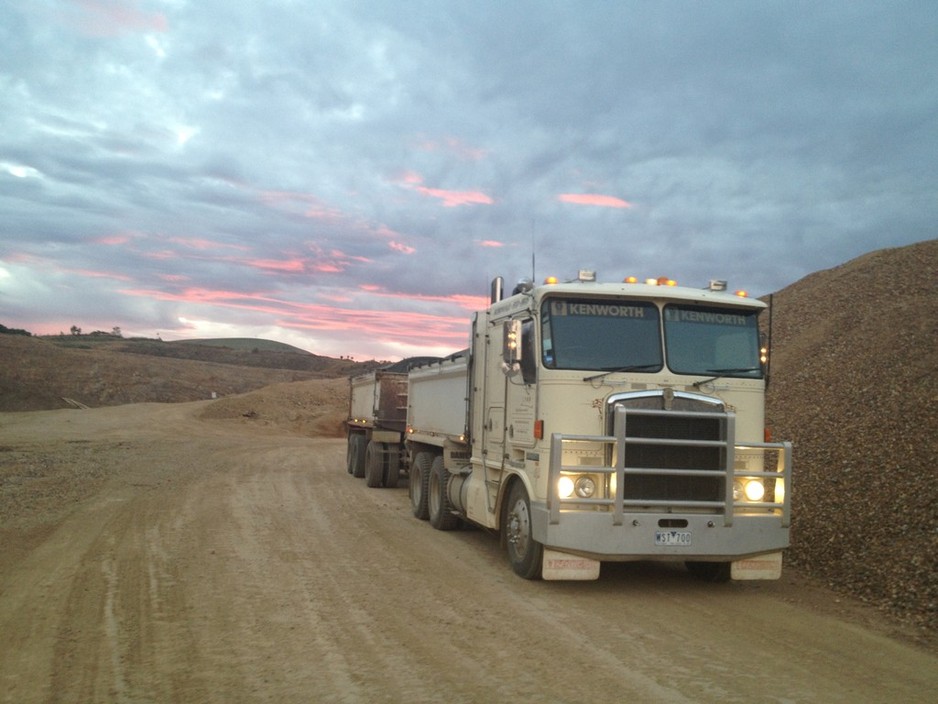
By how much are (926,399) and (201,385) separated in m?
55.4

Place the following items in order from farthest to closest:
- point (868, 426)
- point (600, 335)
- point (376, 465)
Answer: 1. point (376, 465)
2. point (868, 426)
3. point (600, 335)

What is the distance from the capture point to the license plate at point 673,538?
7.75 metres

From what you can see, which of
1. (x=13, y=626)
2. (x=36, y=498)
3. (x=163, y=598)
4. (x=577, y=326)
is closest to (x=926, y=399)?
(x=577, y=326)

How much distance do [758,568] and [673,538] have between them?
117 cm

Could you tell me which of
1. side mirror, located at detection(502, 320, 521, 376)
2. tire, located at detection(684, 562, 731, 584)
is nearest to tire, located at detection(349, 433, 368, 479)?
side mirror, located at detection(502, 320, 521, 376)

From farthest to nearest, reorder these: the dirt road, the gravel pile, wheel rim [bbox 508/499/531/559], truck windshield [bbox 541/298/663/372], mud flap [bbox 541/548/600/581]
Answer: the gravel pile < wheel rim [bbox 508/499/531/559] < truck windshield [bbox 541/298/663/372] < mud flap [bbox 541/548/600/581] < the dirt road

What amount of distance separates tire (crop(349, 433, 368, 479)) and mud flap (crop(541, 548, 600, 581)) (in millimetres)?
11631

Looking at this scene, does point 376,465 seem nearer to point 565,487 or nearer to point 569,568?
point 569,568


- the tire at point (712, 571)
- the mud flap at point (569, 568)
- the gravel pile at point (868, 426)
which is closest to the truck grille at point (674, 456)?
the mud flap at point (569, 568)

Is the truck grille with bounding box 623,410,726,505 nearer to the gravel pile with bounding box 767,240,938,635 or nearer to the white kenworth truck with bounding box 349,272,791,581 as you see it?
the white kenworth truck with bounding box 349,272,791,581

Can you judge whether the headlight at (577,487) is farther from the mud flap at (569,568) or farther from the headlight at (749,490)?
the headlight at (749,490)

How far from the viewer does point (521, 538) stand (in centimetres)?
848

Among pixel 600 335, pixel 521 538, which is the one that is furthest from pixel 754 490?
pixel 521 538

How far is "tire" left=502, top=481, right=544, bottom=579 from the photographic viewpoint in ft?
26.9
